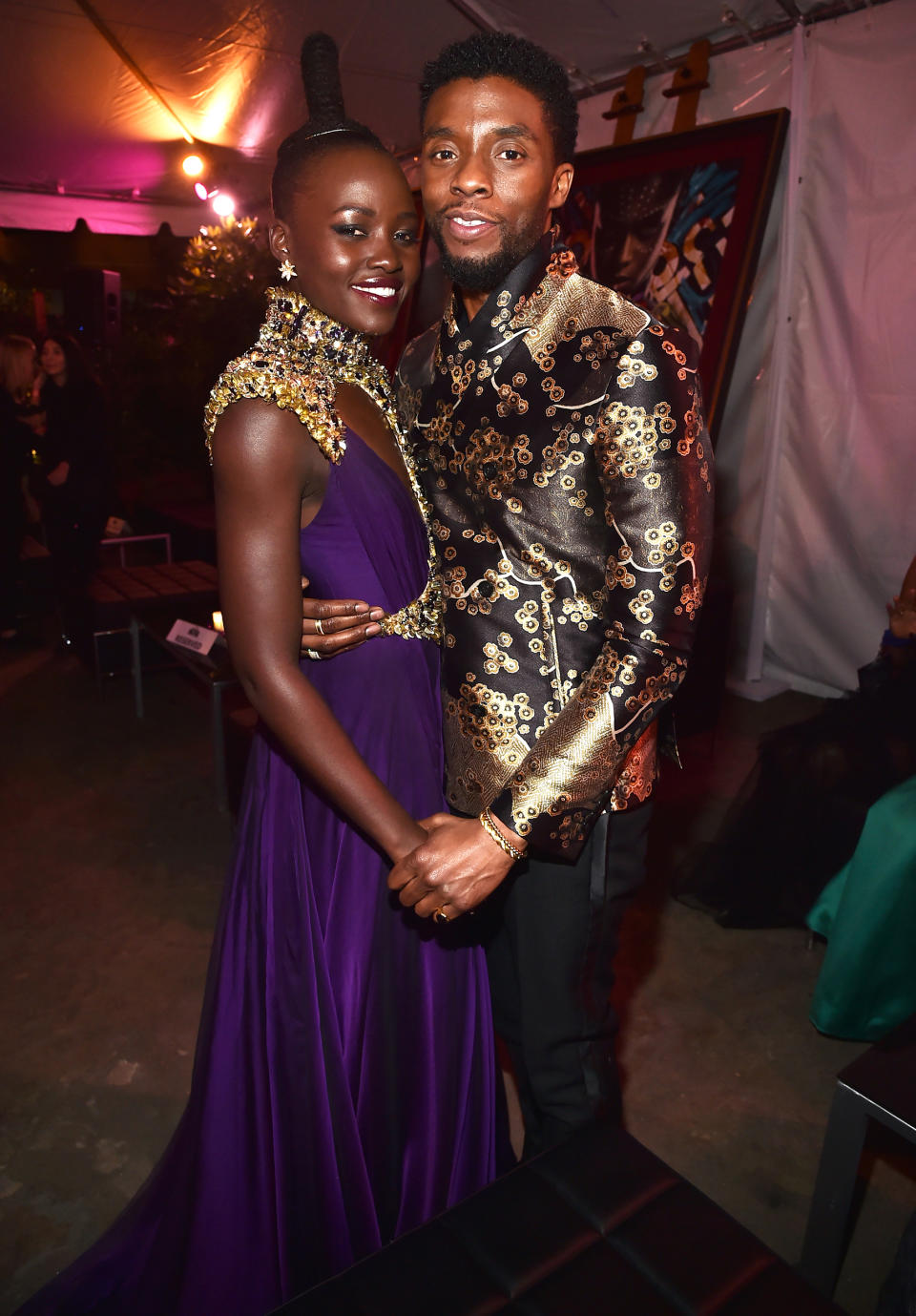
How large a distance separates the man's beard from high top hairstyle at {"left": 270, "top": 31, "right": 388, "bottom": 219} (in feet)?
0.60

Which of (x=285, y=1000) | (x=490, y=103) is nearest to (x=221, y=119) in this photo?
(x=490, y=103)

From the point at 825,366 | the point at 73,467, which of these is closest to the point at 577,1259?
the point at 825,366

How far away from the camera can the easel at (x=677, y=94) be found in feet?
14.2

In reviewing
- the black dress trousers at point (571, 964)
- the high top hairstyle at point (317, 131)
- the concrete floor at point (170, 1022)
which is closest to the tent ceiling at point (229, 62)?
the high top hairstyle at point (317, 131)

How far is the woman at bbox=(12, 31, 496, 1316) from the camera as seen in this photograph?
3.93 feet

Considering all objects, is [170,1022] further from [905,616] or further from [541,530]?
[905,616]

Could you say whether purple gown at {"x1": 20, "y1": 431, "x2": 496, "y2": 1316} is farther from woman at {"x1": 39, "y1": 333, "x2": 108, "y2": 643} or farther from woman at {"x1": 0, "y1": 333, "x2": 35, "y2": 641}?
woman at {"x1": 0, "y1": 333, "x2": 35, "y2": 641}

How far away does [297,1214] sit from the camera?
1.46 m

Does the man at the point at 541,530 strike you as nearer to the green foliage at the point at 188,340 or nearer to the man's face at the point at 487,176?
the man's face at the point at 487,176

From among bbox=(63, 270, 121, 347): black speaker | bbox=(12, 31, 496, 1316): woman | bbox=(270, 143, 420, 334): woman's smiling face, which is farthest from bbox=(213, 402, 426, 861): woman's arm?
bbox=(63, 270, 121, 347): black speaker

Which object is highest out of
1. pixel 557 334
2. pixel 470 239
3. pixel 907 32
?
pixel 907 32

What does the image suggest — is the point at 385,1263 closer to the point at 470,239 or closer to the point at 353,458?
the point at 353,458

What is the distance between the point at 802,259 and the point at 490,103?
147 inches

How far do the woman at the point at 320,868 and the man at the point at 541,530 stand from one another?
0.08 meters
